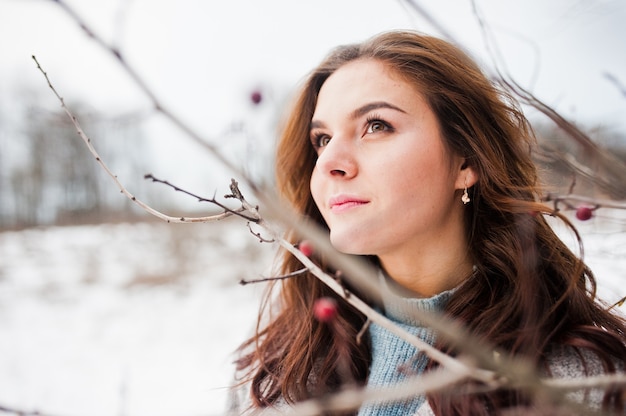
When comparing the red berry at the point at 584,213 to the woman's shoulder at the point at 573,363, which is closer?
the red berry at the point at 584,213

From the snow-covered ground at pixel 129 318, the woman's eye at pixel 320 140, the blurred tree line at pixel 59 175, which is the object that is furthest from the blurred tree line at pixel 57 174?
the woman's eye at pixel 320 140

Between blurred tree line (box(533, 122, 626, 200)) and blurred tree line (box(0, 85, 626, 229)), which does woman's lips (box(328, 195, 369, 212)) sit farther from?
blurred tree line (box(0, 85, 626, 229))

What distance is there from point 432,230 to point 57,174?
19833 millimetres

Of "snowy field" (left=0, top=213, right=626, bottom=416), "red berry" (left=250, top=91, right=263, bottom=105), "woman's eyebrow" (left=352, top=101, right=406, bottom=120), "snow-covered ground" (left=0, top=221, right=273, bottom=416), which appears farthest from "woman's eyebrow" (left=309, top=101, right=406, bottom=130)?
"snowy field" (left=0, top=213, right=626, bottom=416)

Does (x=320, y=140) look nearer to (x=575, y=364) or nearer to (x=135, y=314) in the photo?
(x=575, y=364)

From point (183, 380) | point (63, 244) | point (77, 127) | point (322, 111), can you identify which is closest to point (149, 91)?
point (77, 127)

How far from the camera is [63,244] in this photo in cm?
1126

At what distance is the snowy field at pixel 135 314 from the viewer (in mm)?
4328

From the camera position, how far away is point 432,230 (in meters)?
1.58

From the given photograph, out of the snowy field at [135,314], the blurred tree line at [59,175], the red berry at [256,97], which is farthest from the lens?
the blurred tree line at [59,175]

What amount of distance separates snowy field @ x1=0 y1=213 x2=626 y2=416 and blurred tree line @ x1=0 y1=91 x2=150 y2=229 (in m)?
5.73

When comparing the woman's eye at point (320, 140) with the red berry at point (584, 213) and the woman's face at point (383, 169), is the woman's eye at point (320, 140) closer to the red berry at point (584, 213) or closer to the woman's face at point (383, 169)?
the woman's face at point (383, 169)

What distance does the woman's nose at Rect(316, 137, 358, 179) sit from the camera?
1.44m

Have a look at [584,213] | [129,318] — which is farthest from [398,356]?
[129,318]
